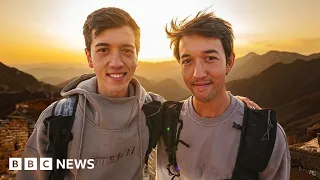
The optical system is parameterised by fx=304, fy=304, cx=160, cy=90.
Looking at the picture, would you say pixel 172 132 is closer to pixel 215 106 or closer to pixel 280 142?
pixel 215 106

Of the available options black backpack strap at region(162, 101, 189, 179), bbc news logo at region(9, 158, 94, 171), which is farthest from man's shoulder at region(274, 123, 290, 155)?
bbc news logo at region(9, 158, 94, 171)

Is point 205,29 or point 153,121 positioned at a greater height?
point 205,29

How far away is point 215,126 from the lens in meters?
2.14

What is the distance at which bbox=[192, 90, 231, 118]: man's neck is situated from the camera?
2.21 metres

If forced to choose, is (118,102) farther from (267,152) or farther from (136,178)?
(267,152)

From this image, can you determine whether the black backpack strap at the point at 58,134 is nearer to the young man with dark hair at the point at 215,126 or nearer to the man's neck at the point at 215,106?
the young man with dark hair at the point at 215,126

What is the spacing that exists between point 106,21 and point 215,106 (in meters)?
1.00

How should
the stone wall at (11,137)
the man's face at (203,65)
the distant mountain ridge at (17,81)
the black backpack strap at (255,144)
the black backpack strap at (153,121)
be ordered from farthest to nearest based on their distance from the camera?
the distant mountain ridge at (17,81), the stone wall at (11,137), the black backpack strap at (153,121), the man's face at (203,65), the black backpack strap at (255,144)

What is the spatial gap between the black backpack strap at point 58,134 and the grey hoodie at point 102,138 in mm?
43

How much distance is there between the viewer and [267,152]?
2010mm

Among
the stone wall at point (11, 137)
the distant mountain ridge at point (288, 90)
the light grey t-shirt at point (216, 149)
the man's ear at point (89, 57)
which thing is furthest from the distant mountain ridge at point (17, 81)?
the light grey t-shirt at point (216, 149)

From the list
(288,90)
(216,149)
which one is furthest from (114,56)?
(288,90)

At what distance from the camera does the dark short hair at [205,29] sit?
84.4 inches

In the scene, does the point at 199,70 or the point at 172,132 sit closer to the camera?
the point at 199,70
